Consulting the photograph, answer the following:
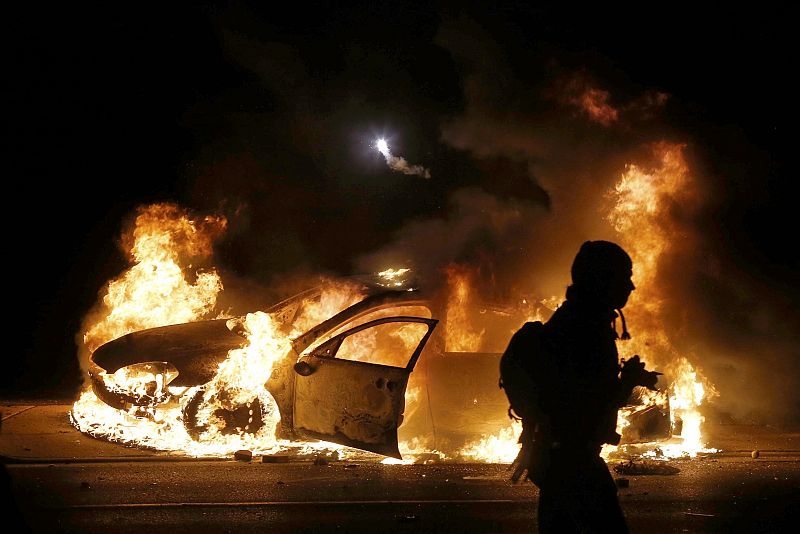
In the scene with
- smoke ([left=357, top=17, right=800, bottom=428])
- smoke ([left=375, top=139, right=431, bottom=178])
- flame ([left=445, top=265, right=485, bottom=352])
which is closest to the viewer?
flame ([left=445, top=265, right=485, bottom=352])

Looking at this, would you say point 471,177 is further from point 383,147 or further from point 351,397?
point 351,397

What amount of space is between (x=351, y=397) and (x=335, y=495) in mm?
1191

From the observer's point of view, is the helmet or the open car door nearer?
the helmet

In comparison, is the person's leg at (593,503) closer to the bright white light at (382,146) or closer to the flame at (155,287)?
the flame at (155,287)

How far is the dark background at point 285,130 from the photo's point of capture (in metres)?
14.9

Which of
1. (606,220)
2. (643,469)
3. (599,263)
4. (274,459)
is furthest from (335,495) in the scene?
(606,220)

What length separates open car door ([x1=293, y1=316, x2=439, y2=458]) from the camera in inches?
289

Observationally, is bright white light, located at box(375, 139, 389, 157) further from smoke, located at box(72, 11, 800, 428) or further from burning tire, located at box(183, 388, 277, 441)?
burning tire, located at box(183, 388, 277, 441)

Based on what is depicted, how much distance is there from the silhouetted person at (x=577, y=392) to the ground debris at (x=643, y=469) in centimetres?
440

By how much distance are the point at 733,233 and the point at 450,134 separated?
6.77 m

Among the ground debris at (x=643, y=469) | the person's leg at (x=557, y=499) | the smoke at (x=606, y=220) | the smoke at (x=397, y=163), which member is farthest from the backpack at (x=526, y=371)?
the smoke at (x=397, y=163)

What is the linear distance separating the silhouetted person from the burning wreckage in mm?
3960

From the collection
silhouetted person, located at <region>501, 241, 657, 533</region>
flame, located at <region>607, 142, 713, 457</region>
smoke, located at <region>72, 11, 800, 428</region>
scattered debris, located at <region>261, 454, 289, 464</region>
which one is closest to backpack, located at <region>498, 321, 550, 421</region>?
silhouetted person, located at <region>501, 241, 657, 533</region>

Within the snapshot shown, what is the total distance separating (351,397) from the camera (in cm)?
750
